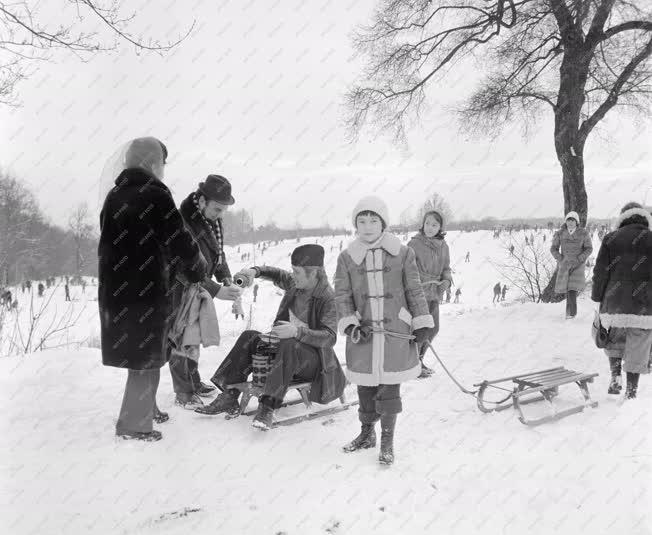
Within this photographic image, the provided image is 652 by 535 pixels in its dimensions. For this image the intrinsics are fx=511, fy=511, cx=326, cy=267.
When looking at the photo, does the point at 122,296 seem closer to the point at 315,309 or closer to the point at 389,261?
the point at 315,309

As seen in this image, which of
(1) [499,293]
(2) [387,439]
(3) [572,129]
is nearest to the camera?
(2) [387,439]

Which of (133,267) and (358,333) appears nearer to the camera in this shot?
(133,267)

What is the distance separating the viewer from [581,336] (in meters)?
8.48

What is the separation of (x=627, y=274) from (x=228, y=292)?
394cm

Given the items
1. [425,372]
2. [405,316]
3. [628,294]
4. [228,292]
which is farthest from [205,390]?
[628,294]

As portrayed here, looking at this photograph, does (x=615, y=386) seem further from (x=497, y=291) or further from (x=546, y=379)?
(x=497, y=291)

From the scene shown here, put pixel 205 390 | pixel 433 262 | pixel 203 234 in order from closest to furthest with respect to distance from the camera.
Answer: pixel 203 234, pixel 205 390, pixel 433 262

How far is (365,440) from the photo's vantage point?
3.87 metres

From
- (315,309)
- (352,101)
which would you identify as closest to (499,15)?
(352,101)

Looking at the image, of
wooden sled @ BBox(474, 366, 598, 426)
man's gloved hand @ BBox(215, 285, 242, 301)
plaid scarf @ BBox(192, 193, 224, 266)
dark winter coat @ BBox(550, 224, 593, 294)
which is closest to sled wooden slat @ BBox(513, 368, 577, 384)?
wooden sled @ BBox(474, 366, 598, 426)

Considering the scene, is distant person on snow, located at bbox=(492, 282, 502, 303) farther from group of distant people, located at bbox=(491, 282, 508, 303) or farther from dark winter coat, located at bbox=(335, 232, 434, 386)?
dark winter coat, located at bbox=(335, 232, 434, 386)

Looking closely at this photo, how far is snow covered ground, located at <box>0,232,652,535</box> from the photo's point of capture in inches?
113

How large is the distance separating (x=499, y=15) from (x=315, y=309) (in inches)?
401

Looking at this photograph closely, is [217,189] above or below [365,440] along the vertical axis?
above
